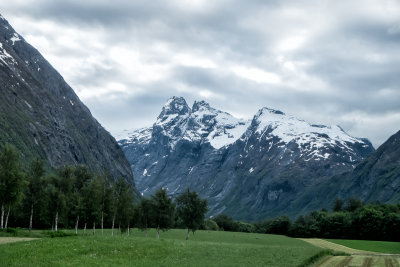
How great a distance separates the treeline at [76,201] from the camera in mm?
83250

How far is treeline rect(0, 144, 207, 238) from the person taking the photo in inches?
3278

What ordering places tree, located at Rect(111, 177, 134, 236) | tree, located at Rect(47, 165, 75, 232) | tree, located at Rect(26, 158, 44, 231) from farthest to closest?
1. tree, located at Rect(111, 177, 134, 236)
2. tree, located at Rect(47, 165, 75, 232)
3. tree, located at Rect(26, 158, 44, 231)

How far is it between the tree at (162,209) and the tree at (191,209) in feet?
17.2

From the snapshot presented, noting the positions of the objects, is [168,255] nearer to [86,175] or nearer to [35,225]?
[86,175]

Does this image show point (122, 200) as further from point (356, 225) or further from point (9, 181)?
point (356, 225)

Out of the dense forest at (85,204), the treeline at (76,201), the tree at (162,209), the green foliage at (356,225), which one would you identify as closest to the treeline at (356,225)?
the green foliage at (356,225)

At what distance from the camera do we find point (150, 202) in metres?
123

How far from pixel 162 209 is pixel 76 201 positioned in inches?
1007

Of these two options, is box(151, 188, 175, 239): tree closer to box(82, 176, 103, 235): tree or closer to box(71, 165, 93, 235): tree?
box(82, 176, 103, 235): tree

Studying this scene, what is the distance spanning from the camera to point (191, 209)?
125 meters

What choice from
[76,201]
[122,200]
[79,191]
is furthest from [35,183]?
[122,200]

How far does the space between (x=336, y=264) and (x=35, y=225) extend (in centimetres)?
10712

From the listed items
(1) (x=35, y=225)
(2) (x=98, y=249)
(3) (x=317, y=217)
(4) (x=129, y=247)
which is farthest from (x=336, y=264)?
(3) (x=317, y=217)

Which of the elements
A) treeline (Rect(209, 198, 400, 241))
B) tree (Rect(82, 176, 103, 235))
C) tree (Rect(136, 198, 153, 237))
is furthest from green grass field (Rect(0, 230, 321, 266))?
treeline (Rect(209, 198, 400, 241))
